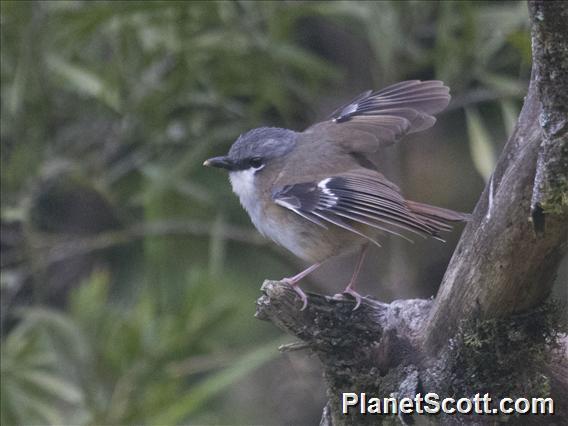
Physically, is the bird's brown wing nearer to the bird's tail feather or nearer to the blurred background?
the bird's tail feather

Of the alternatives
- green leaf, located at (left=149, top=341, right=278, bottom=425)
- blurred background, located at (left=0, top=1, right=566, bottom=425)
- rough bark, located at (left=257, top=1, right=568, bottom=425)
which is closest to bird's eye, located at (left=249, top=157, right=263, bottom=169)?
rough bark, located at (left=257, top=1, right=568, bottom=425)

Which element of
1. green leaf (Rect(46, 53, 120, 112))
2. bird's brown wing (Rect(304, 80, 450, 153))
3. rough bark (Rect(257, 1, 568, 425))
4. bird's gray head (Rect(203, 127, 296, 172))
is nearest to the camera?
rough bark (Rect(257, 1, 568, 425))

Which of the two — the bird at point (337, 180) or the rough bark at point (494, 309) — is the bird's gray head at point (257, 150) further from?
the rough bark at point (494, 309)

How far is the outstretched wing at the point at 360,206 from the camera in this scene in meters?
2.72

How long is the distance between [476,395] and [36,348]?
296 cm

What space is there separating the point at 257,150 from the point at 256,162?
45mm

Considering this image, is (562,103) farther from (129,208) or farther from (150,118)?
(129,208)

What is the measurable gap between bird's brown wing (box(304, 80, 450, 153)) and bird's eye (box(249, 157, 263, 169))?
0.20 meters

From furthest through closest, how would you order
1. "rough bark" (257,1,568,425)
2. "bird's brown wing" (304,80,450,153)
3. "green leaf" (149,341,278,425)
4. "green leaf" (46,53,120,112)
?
"green leaf" (46,53,120,112) < "green leaf" (149,341,278,425) < "bird's brown wing" (304,80,450,153) < "rough bark" (257,1,568,425)

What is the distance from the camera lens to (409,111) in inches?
124

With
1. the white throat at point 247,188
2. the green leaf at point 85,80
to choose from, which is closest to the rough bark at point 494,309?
the white throat at point 247,188

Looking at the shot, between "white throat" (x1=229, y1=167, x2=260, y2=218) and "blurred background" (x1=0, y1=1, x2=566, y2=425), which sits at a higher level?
"blurred background" (x1=0, y1=1, x2=566, y2=425)

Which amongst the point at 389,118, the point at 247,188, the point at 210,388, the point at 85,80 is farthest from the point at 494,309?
the point at 85,80

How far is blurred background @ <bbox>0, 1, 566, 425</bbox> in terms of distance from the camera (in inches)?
171
